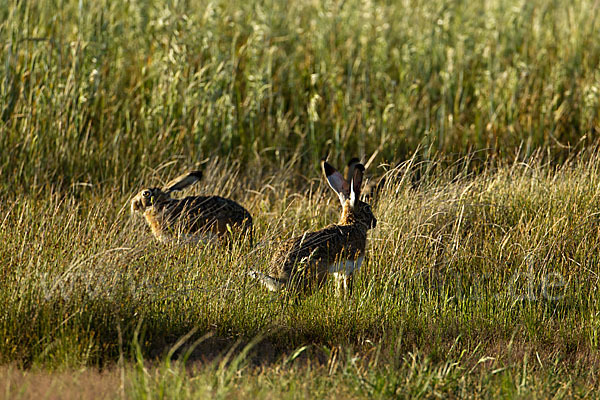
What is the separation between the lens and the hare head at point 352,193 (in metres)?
5.69

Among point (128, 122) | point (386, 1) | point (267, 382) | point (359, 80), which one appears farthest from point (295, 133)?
point (267, 382)

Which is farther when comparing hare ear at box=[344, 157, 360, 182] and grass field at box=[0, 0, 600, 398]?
hare ear at box=[344, 157, 360, 182]

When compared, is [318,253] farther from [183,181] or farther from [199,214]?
[183,181]

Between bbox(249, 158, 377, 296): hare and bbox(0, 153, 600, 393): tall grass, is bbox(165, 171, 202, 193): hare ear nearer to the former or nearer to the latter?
bbox(0, 153, 600, 393): tall grass

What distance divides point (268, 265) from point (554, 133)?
471 centimetres

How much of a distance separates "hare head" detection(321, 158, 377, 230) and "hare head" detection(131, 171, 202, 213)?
3.61ft

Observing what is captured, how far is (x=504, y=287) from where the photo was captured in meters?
5.43

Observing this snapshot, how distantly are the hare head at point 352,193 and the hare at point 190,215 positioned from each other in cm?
71

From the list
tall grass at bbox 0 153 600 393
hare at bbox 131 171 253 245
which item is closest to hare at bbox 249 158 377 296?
tall grass at bbox 0 153 600 393

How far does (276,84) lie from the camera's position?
9289 mm

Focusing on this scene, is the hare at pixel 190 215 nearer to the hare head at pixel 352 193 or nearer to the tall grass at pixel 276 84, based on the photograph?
the hare head at pixel 352 193

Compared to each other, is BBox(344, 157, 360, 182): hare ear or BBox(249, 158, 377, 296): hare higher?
BBox(344, 157, 360, 182): hare ear

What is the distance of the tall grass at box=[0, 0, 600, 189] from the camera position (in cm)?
798

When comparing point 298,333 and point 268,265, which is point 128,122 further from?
point 298,333
